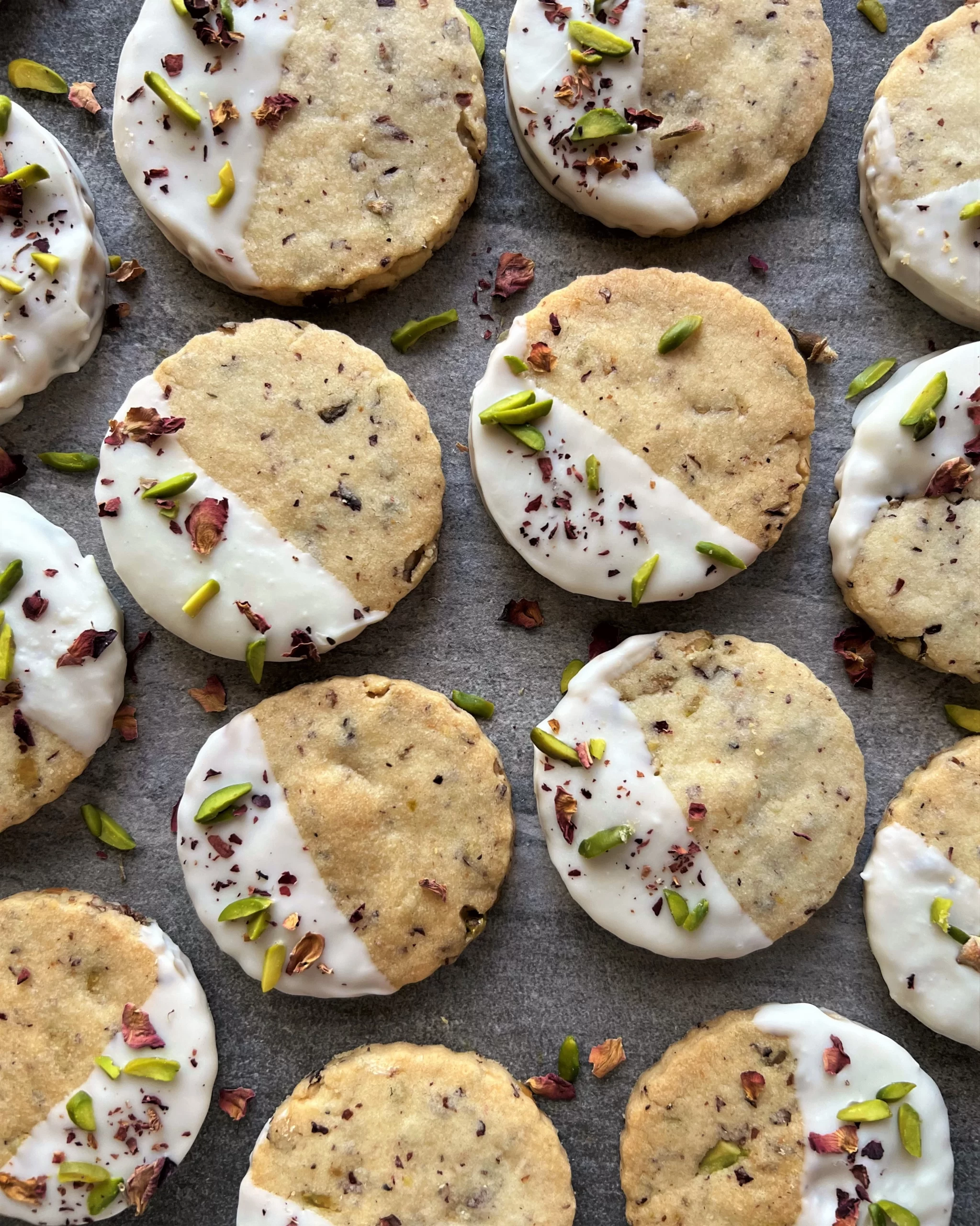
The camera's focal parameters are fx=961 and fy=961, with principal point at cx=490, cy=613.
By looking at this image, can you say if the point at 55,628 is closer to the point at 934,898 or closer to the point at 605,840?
the point at 605,840

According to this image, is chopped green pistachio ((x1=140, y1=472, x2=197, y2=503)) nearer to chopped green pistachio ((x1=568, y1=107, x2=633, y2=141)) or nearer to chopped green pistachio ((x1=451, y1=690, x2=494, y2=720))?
chopped green pistachio ((x1=451, y1=690, x2=494, y2=720))

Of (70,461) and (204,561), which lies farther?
(70,461)

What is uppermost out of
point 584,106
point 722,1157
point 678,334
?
point 584,106

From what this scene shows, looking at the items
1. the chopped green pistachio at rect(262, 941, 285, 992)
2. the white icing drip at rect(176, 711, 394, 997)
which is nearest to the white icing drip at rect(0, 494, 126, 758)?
the white icing drip at rect(176, 711, 394, 997)

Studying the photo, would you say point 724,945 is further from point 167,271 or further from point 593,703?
point 167,271

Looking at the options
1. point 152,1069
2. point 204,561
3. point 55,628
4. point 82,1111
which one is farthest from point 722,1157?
point 55,628

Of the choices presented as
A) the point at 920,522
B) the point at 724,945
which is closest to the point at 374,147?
the point at 920,522

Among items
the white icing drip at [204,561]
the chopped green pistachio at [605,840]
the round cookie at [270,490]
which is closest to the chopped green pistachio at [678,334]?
the round cookie at [270,490]
